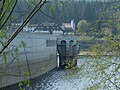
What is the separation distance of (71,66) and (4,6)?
544 centimetres

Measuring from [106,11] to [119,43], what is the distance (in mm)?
1026

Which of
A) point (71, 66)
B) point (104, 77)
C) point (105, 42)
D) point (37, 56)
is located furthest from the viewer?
point (37, 56)

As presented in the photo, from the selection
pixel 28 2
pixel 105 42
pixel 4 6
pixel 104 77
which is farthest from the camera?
pixel 105 42

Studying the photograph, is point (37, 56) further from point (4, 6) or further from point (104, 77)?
point (4, 6)

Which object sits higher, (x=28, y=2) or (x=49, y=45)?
(x=28, y=2)

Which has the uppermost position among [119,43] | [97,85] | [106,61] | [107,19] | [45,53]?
[107,19]

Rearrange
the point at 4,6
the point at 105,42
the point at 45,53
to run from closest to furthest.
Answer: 1. the point at 4,6
2. the point at 105,42
3. the point at 45,53

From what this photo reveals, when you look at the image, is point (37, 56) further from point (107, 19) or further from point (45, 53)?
point (107, 19)

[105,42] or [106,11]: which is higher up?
[106,11]

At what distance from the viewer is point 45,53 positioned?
3975 centimetres

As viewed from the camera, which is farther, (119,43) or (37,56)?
(37,56)

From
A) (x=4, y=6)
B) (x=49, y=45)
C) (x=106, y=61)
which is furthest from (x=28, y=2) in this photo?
(x=49, y=45)

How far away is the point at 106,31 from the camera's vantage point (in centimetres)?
686

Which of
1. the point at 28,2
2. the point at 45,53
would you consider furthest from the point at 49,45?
the point at 28,2
